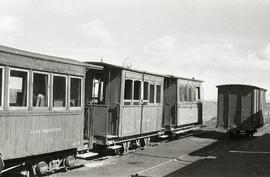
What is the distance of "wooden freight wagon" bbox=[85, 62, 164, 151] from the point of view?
12.4m

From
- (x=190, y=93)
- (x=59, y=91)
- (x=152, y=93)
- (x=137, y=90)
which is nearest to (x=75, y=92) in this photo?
(x=59, y=91)

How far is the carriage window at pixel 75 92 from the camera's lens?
10453mm

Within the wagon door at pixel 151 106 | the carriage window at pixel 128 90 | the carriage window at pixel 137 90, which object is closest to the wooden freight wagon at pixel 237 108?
the wagon door at pixel 151 106

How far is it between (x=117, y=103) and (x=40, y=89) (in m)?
4.22

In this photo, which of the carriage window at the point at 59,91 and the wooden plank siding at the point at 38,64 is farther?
the carriage window at the point at 59,91

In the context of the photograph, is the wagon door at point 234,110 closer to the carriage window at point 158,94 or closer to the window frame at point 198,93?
the window frame at point 198,93

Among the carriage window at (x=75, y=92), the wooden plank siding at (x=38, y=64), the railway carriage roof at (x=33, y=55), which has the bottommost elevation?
the carriage window at (x=75, y=92)

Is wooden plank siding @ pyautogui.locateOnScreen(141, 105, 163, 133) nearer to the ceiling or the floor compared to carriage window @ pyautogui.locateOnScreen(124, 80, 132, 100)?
nearer to the floor

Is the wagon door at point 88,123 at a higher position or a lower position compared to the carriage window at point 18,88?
lower

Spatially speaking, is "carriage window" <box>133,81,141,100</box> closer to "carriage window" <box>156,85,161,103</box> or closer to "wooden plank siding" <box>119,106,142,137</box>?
"wooden plank siding" <box>119,106,142,137</box>

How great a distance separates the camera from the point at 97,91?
43.8 ft

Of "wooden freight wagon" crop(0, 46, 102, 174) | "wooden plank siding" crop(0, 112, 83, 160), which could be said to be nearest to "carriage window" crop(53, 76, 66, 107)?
"wooden freight wagon" crop(0, 46, 102, 174)

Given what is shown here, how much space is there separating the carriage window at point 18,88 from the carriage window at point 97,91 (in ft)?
14.9

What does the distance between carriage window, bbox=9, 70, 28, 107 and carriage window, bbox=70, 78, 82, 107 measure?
5.92 feet
